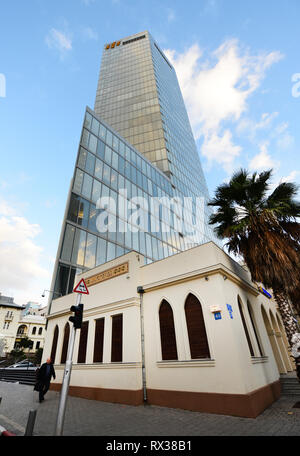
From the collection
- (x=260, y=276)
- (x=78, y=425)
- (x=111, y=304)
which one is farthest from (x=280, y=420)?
(x=111, y=304)

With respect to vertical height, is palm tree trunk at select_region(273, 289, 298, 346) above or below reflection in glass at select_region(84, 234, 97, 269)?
below

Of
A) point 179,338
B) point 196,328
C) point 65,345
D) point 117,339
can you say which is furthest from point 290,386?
point 65,345

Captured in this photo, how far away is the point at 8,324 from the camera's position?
4369cm

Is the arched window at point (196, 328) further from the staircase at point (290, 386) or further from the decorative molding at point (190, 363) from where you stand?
the staircase at point (290, 386)

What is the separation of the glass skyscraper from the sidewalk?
11.0 m

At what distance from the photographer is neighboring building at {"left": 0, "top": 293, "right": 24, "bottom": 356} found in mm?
42406

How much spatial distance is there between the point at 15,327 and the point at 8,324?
1505 millimetres

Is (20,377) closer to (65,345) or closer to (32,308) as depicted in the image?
(65,345)

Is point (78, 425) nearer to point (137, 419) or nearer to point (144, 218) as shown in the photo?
point (137, 419)

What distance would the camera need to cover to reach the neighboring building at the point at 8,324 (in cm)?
4241

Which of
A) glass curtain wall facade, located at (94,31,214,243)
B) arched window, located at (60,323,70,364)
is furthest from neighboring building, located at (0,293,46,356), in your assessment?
glass curtain wall facade, located at (94,31,214,243)

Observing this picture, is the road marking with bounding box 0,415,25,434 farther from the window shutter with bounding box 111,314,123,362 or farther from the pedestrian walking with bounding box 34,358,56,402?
the window shutter with bounding box 111,314,123,362

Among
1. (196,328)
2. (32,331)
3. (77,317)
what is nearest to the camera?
(77,317)
